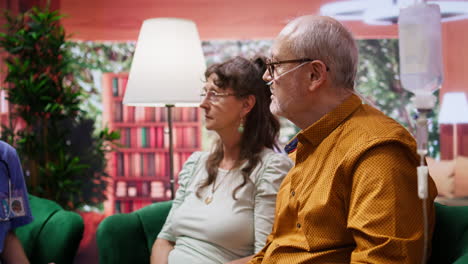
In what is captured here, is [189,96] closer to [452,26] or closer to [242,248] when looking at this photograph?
[242,248]

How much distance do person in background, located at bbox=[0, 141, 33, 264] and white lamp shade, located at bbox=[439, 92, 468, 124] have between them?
2.91 metres

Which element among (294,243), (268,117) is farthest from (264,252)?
(268,117)

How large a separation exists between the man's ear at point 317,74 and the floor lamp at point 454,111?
256 cm

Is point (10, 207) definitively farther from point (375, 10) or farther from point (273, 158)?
point (375, 10)

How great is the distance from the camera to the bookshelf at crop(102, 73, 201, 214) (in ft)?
13.9

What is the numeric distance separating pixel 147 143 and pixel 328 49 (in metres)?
3.02

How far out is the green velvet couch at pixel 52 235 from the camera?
2375 mm

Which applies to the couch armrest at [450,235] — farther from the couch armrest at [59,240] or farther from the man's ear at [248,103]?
the couch armrest at [59,240]

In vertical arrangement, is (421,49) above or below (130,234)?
above

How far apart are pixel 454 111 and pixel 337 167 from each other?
2.82 m

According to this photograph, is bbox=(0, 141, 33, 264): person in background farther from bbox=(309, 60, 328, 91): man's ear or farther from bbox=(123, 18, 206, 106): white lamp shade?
bbox=(309, 60, 328, 91): man's ear

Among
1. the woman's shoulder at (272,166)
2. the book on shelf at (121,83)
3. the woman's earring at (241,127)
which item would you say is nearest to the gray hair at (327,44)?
the woman's shoulder at (272,166)

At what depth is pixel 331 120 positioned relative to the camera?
142 cm

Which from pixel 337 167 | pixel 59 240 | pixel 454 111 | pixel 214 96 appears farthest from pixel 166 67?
pixel 454 111
